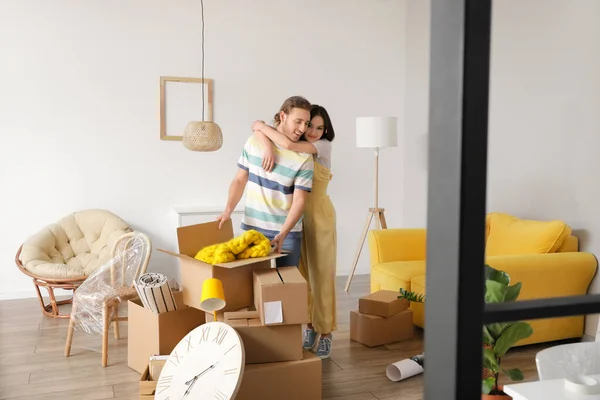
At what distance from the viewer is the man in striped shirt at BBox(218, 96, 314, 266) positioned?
3.40 metres

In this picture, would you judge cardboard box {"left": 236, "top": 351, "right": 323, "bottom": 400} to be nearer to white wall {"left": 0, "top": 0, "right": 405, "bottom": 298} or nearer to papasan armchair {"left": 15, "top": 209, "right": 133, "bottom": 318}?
papasan armchair {"left": 15, "top": 209, "right": 133, "bottom": 318}

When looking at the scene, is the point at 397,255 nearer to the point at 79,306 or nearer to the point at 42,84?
the point at 79,306

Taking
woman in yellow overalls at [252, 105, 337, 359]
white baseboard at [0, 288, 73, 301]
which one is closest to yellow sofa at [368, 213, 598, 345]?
woman in yellow overalls at [252, 105, 337, 359]

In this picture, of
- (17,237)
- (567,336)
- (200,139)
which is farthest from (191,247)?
(17,237)

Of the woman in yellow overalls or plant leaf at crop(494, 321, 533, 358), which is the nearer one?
plant leaf at crop(494, 321, 533, 358)

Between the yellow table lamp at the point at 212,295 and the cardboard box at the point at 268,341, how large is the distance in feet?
0.62

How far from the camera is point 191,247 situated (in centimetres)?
317

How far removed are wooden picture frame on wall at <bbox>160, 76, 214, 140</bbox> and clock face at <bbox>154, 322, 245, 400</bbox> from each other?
338 centimetres

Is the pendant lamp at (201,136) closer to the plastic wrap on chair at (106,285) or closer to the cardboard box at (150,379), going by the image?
the plastic wrap on chair at (106,285)

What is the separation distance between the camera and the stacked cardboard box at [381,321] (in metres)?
4.09

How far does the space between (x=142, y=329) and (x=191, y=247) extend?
0.71 m

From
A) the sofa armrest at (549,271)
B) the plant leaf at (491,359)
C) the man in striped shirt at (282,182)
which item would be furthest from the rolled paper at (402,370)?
the plant leaf at (491,359)

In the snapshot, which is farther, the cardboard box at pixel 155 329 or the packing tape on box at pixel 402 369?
the packing tape on box at pixel 402 369

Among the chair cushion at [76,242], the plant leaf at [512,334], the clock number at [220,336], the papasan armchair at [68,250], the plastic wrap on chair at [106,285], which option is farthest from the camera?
the chair cushion at [76,242]
